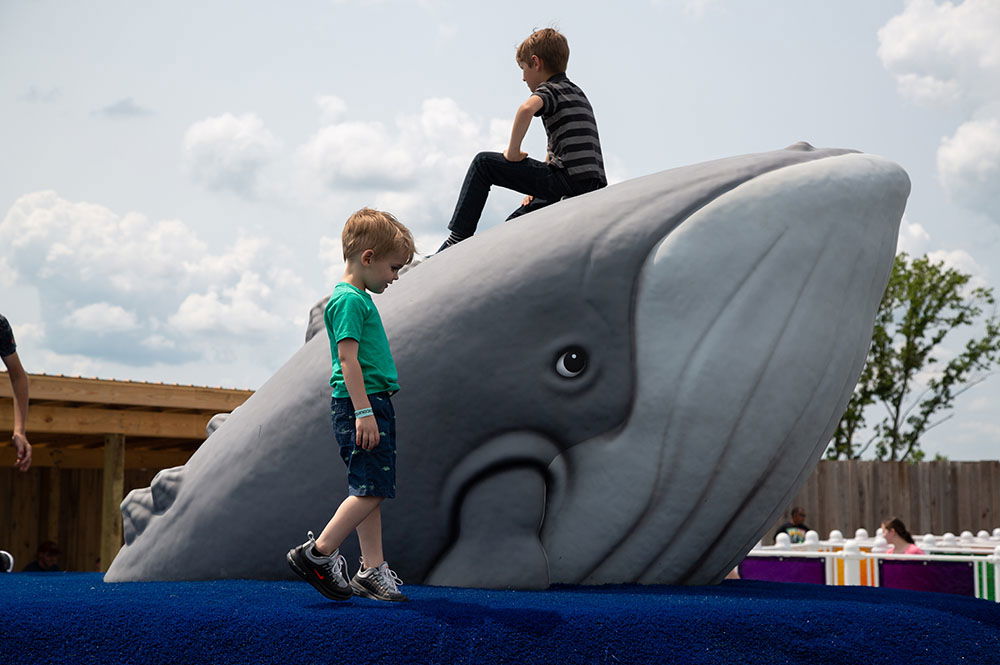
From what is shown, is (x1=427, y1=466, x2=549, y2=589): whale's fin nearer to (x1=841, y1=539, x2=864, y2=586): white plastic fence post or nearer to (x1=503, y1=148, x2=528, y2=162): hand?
(x1=503, y1=148, x2=528, y2=162): hand

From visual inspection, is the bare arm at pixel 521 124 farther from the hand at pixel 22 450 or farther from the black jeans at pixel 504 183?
the hand at pixel 22 450

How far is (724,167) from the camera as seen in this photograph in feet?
16.1

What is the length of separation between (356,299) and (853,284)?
2.37 m

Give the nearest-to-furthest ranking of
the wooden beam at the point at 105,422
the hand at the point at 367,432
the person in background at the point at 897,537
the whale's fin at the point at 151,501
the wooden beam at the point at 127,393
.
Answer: the hand at the point at 367,432, the whale's fin at the point at 151,501, the person in background at the point at 897,537, the wooden beam at the point at 127,393, the wooden beam at the point at 105,422

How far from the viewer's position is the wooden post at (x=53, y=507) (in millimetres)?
18422

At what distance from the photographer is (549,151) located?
215 inches

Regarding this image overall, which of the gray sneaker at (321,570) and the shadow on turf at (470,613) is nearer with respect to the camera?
the shadow on turf at (470,613)

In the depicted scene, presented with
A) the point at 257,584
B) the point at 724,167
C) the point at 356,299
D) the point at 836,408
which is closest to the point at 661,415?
the point at 836,408

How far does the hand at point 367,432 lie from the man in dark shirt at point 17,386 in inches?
108

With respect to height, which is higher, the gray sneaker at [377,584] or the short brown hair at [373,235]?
the short brown hair at [373,235]

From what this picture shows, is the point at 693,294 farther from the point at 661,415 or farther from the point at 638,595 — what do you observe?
the point at 638,595

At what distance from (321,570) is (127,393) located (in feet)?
36.7

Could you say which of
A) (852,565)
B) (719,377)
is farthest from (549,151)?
(852,565)

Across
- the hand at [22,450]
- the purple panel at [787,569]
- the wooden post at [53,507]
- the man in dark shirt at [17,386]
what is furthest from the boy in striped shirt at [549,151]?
the wooden post at [53,507]
